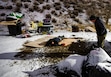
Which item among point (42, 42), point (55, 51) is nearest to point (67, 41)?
point (42, 42)

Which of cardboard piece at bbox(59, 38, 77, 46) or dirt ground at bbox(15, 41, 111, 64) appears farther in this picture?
cardboard piece at bbox(59, 38, 77, 46)

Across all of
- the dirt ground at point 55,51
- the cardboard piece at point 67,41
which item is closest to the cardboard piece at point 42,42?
the cardboard piece at point 67,41

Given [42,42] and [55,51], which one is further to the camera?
[42,42]

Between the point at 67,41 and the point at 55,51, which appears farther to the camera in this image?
the point at 67,41

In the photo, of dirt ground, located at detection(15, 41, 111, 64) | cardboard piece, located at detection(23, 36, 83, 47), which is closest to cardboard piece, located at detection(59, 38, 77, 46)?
cardboard piece, located at detection(23, 36, 83, 47)

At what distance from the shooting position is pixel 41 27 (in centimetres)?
1198

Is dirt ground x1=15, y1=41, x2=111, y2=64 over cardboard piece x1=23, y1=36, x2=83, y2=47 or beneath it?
beneath

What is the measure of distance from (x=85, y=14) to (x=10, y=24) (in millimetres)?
8525

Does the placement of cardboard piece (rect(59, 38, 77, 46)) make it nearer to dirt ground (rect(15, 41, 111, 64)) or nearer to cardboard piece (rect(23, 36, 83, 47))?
cardboard piece (rect(23, 36, 83, 47))

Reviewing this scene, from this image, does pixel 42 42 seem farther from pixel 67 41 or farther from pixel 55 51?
pixel 55 51

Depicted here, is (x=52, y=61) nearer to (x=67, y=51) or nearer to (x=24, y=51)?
(x=67, y=51)

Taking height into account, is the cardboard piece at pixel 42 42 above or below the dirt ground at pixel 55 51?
above

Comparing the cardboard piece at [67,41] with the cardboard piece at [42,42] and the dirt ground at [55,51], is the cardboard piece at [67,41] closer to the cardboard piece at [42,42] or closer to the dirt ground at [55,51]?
the cardboard piece at [42,42]

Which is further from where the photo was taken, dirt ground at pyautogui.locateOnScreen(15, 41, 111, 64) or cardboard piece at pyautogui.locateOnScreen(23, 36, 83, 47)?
cardboard piece at pyautogui.locateOnScreen(23, 36, 83, 47)
